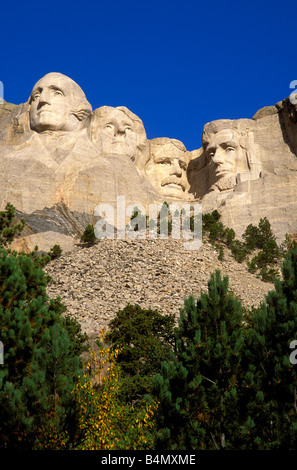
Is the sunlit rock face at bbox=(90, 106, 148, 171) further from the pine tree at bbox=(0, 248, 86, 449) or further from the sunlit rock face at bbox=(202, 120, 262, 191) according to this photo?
the pine tree at bbox=(0, 248, 86, 449)

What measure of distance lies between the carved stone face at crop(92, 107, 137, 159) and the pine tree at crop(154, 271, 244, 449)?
20008 millimetres

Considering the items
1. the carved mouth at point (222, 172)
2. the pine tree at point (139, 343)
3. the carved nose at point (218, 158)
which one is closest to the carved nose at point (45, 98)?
the carved nose at point (218, 158)

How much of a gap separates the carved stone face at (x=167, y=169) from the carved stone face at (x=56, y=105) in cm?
556

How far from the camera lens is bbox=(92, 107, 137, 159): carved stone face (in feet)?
101

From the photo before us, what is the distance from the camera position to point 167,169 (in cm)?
3425

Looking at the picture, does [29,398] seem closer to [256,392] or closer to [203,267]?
[256,392]

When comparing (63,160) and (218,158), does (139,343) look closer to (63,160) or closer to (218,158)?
(63,160)

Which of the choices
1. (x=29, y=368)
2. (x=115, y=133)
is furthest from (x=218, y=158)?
(x=29, y=368)

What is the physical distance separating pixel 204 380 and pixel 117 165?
1921 centimetres

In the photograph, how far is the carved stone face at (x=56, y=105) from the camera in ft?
95.1

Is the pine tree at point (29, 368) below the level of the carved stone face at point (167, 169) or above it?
below

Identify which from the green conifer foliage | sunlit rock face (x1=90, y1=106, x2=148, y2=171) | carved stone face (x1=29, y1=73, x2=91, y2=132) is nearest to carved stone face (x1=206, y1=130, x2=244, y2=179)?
sunlit rock face (x1=90, y1=106, x2=148, y2=171)

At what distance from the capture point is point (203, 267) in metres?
22.8

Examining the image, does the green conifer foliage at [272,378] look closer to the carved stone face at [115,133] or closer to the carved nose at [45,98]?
the carved nose at [45,98]
